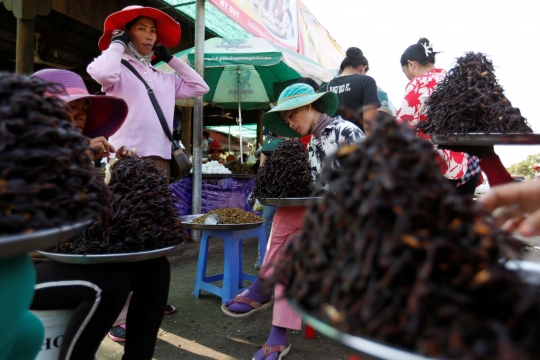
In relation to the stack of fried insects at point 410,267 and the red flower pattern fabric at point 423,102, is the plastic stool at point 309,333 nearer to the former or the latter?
the red flower pattern fabric at point 423,102

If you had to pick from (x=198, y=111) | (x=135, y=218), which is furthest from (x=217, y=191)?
(x=135, y=218)

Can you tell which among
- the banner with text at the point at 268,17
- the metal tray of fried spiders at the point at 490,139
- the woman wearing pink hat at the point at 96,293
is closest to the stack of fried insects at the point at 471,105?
the metal tray of fried spiders at the point at 490,139

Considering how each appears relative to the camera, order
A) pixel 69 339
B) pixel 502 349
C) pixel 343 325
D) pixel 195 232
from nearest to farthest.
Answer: pixel 502 349
pixel 343 325
pixel 69 339
pixel 195 232

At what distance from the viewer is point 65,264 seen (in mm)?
1765

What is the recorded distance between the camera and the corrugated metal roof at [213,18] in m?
5.82

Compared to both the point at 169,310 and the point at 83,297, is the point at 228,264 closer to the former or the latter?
the point at 169,310

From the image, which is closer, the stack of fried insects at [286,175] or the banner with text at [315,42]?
the stack of fried insects at [286,175]

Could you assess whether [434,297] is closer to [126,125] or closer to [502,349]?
[502,349]

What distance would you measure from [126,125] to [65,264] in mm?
1467

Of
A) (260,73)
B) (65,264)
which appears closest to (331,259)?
(65,264)

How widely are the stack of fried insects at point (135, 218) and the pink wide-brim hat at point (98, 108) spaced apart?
441mm

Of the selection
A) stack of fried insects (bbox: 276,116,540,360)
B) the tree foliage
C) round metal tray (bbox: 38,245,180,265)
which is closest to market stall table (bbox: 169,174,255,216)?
round metal tray (bbox: 38,245,180,265)

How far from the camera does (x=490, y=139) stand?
1.77m

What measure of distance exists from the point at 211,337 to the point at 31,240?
2.34 m
